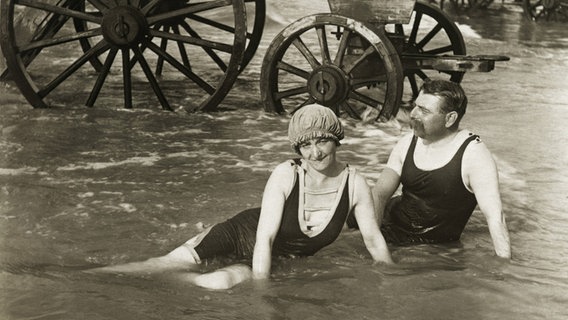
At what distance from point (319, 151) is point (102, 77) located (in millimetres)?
5256

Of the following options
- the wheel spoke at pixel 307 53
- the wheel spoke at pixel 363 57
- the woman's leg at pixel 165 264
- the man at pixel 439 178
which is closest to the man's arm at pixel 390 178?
the man at pixel 439 178

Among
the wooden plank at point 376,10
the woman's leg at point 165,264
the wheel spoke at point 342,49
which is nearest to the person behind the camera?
the woman's leg at point 165,264

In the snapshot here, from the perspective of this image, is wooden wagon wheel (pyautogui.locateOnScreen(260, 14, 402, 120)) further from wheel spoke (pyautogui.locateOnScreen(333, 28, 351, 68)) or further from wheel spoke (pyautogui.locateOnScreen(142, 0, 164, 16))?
wheel spoke (pyautogui.locateOnScreen(142, 0, 164, 16))

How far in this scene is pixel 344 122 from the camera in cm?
935

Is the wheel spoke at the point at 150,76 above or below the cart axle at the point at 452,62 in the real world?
below

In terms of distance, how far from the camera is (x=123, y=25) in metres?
8.95

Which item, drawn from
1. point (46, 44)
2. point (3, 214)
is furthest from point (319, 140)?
point (46, 44)

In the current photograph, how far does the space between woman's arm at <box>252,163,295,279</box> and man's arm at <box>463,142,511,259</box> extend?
1.08 m

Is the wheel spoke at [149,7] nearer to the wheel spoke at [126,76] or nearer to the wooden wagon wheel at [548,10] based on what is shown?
the wheel spoke at [126,76]

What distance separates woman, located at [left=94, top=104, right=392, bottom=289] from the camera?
4516 mm

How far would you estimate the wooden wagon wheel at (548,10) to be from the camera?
2288cm

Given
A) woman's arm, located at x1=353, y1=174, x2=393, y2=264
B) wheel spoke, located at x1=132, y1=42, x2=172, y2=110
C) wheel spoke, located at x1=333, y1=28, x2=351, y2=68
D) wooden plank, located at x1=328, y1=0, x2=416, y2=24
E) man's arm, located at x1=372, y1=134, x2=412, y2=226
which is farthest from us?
wheel spoke, located at x1=132, y1=42, x2=172, y2=110

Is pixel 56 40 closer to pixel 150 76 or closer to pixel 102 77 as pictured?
pixel 102 77

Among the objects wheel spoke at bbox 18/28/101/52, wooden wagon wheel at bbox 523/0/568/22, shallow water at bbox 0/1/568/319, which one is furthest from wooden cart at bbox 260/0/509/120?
wooden wagon wheel at bbox 523/0/568/22
